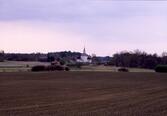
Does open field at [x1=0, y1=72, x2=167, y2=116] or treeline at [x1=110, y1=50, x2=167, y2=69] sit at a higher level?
treeline at [x1=110, y1=50, x2=167, y2=69]

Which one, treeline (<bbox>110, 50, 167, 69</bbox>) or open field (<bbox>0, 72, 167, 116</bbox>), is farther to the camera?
treeline (<bbox>110, 50, 167, 69</bbox>)

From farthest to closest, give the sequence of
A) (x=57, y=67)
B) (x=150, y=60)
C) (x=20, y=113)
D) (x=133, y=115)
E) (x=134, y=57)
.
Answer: (x=134, y=57) → (x=150, y=60) → (x=57, y=67) → (x=20, y=113) → (x=133, y=115)

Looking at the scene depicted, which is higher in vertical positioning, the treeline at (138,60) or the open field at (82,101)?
the treeline at (138,60)

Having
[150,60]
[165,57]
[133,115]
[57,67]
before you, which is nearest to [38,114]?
[133,115]

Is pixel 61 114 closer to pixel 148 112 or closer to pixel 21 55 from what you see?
pixel 148 112

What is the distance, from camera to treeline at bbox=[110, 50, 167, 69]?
145 metres

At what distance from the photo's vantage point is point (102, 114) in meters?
18.7

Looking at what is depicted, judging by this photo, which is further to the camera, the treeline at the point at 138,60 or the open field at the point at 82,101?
the treeline at the point at 138,60

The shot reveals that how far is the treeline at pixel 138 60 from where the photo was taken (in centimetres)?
14475

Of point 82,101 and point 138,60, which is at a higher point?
point 138,60

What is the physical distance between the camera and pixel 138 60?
153 meters

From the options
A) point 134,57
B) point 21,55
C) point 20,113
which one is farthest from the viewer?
point 21,55

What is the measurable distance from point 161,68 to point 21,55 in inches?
4259

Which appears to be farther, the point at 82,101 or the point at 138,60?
the point at 138,60
